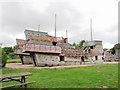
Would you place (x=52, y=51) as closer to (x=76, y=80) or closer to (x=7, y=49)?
(x=76, y=80)

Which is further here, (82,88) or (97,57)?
(97,57)

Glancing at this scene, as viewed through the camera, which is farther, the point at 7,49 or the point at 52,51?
the point at 7,49

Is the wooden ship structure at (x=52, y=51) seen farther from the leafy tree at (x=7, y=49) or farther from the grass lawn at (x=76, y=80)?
the leafy tree at (x=7, y=49)

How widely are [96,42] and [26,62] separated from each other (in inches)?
662

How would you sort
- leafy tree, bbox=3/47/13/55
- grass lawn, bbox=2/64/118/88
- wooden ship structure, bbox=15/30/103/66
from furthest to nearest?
leafy tree, bbox=3/47/13/55
wooden ship structure, bbox=15/30/103/66
grass lawn, bbox=2/64/118/88

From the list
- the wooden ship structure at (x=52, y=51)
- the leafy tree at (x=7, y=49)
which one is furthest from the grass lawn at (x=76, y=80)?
the leafy tree at (x=7, y=49)

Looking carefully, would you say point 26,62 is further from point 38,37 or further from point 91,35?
point 91,35

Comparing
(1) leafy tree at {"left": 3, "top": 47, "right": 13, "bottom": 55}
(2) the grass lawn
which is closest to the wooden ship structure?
(2) the grass lawn

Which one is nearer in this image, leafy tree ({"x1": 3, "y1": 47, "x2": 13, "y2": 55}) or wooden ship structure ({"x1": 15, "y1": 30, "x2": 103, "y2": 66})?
wooden ship structure ({"x1": 15, "y1": 30, "x2": 103, "y2": 66})

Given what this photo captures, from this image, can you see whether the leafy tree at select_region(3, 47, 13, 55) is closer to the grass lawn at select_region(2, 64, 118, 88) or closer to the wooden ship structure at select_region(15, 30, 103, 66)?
the wooden ship structure at select_region(15, 30, 103, 66)

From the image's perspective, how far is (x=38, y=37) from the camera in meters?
18.4

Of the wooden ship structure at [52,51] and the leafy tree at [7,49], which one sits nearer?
the wooden ship structure at [52,51]

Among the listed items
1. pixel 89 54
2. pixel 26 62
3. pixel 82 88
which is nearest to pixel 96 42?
pixel 89 54

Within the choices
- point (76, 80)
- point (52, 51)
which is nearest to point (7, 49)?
point (52, 51)
